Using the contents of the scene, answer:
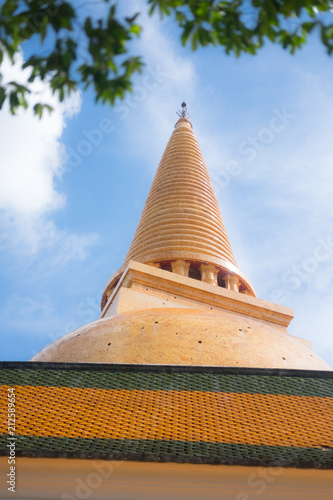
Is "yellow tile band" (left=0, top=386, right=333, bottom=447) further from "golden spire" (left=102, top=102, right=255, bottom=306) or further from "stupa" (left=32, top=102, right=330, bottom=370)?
"golden spire" (left=102, top=102, right=255, bottom=306)

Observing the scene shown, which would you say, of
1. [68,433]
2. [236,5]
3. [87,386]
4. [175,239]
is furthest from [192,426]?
[175,239]

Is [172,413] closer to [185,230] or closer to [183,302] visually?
[183,302]

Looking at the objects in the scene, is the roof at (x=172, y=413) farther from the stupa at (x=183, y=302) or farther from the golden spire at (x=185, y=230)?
the golden spire at (x=185, y=230)

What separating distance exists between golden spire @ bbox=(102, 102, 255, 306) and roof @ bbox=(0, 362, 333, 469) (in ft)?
25.2

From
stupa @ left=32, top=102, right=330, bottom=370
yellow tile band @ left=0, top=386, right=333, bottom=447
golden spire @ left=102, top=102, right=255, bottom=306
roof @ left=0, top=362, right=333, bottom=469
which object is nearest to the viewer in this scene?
roof @ left=0, top=362, right=333, bottom=469

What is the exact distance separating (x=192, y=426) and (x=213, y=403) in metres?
0.77

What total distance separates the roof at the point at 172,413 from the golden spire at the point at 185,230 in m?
7.67

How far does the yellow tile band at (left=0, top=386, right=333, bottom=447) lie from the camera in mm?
5336

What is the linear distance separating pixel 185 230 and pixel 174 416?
10.6m

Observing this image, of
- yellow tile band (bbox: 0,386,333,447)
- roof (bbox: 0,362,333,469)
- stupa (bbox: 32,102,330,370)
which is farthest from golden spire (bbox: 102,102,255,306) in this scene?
yellow tile band (bbox: 0,386,333,447)

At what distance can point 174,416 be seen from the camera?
5.84m

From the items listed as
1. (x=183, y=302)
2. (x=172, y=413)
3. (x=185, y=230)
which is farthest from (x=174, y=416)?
(x=185, y=230)

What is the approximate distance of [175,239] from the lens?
15.8 metres

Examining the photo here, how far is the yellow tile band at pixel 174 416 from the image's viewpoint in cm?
534
